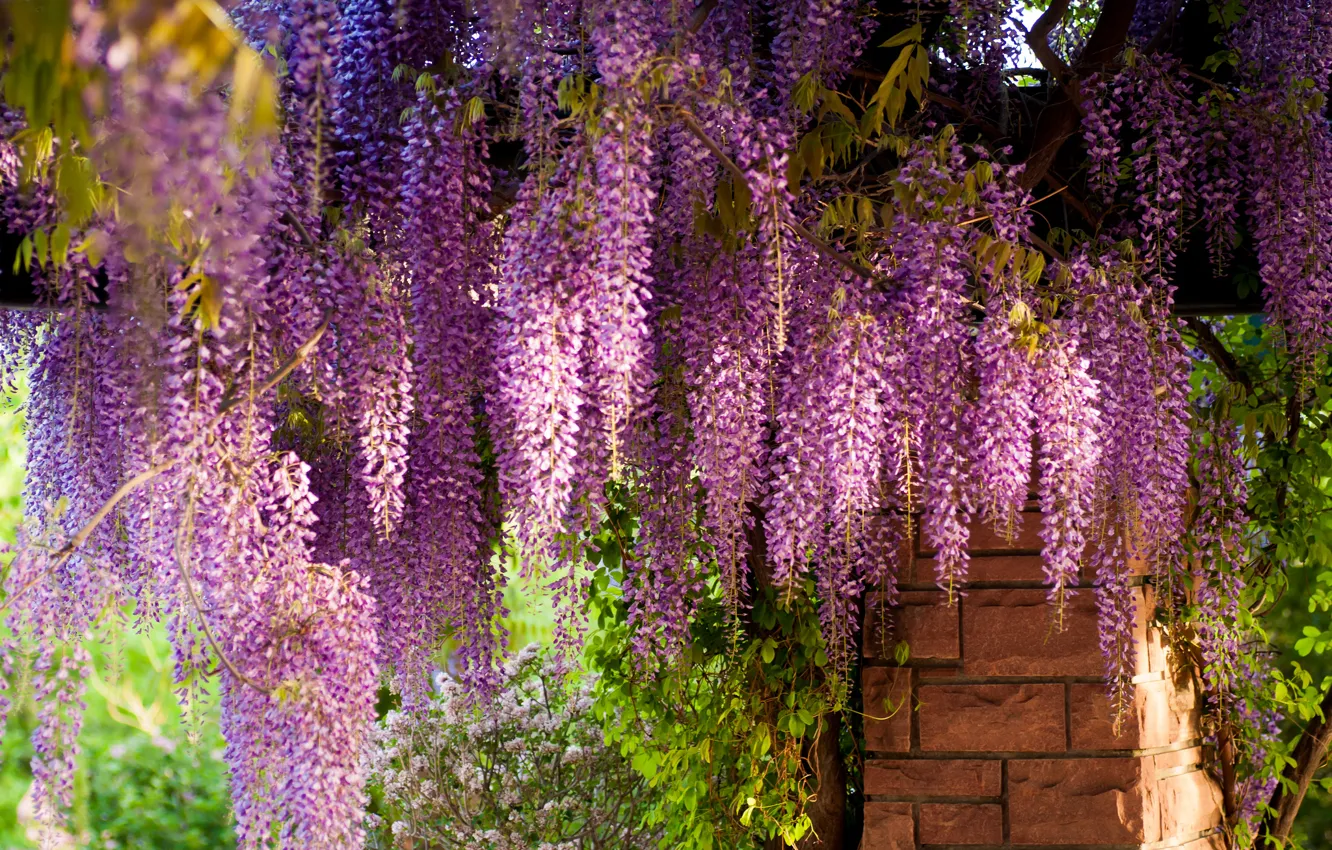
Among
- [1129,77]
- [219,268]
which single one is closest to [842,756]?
[1129,77]

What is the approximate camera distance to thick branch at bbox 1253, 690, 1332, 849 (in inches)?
A: 122

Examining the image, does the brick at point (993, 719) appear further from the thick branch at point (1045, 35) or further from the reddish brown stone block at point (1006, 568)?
the thick branch at point (1045, 35)

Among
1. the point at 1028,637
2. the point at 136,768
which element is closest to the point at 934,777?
the point at 1028,637

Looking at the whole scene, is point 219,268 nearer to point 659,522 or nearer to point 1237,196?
point 659,522

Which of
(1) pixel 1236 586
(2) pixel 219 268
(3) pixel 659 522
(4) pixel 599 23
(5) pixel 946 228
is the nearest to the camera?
(2) pixel 219 268

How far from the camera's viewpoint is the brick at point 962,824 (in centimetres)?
272

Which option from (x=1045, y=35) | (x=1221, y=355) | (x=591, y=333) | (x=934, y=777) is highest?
(x=1045, y=35)

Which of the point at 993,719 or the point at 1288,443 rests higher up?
the point at 1288,443

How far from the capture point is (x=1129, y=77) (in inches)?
100

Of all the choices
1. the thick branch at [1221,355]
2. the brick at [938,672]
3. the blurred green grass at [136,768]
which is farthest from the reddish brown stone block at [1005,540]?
the blurred green grass at [136,768]

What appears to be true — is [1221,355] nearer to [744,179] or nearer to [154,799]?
[744,179]

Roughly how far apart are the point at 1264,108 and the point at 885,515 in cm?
107

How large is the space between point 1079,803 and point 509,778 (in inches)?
75.4

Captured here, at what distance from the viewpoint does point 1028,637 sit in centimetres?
275
